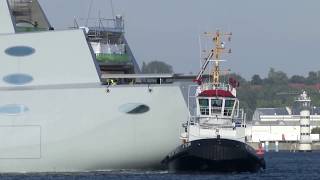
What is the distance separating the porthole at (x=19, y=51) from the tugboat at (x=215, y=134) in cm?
1057

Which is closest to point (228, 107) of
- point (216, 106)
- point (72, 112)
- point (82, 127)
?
point (216, 106)

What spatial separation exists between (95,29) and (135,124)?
9.72 m

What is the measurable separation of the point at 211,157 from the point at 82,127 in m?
7.99

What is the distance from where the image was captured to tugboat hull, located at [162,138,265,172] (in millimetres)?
78625

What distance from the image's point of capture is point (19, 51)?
80.8 metres

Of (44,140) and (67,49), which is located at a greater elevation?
(67,49)

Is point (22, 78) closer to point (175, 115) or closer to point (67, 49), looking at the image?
point (67, 49)

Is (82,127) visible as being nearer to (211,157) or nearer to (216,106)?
(211,157)


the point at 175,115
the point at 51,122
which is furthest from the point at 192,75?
the point at 51,122

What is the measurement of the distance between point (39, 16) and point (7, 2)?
5.68 metres

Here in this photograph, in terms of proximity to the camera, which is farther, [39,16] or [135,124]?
[39,16]

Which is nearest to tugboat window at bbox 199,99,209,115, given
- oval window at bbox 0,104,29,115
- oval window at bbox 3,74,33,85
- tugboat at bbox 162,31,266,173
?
tugboat at bbox 162,31,266,173

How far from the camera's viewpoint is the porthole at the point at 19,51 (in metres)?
80.7

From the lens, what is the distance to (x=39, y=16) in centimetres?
8819
